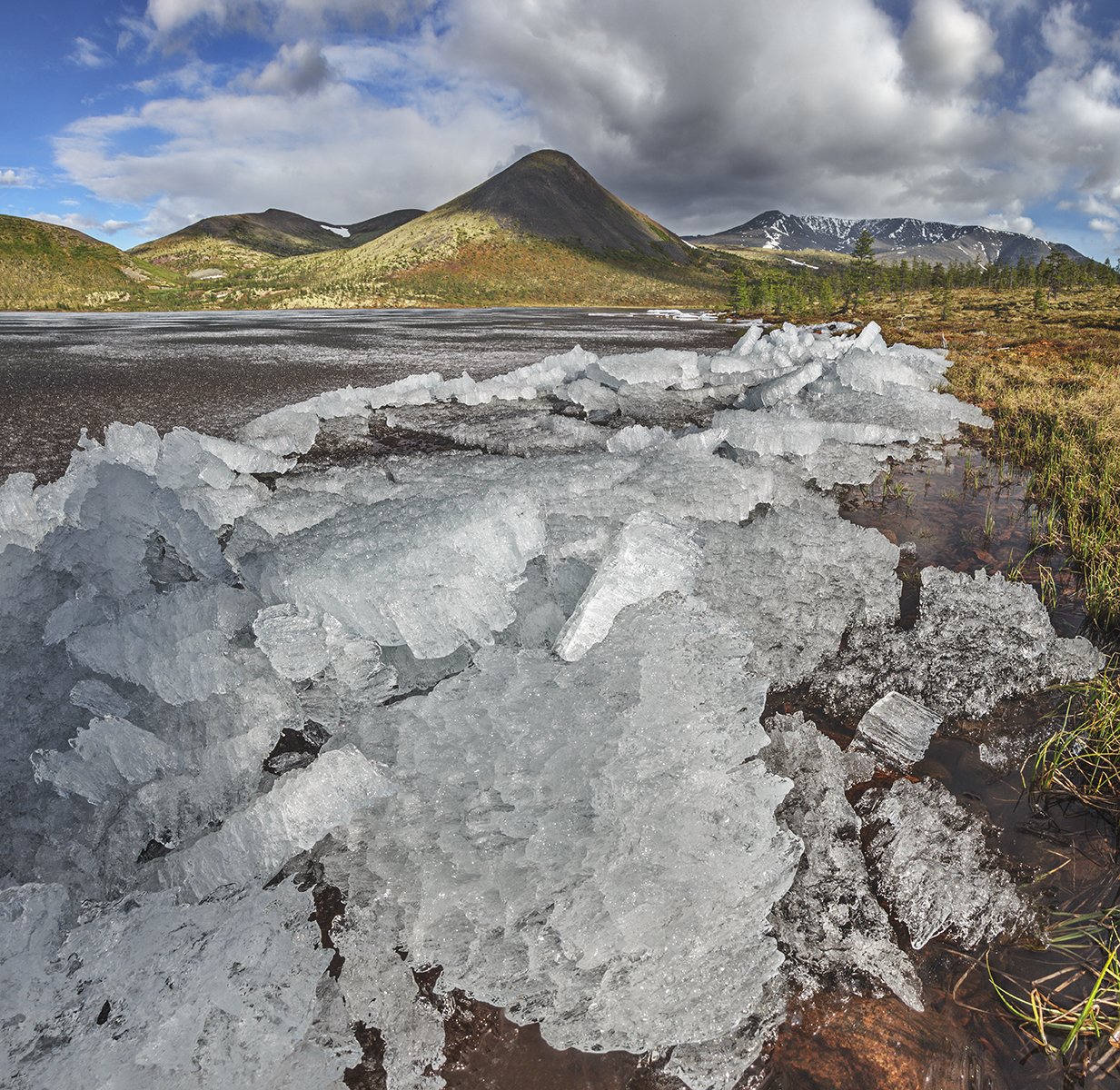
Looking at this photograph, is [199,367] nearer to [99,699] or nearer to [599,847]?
[99,699]

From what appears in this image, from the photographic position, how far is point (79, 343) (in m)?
19.2

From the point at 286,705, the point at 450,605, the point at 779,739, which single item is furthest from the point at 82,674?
the point at 779,739

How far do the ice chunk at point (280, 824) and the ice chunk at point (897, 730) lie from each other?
2.08 m

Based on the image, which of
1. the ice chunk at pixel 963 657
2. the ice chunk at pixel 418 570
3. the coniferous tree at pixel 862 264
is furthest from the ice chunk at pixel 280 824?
the coniferous tree at pixel 862 264

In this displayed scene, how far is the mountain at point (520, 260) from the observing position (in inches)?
3332

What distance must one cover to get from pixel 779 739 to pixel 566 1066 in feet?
4.72

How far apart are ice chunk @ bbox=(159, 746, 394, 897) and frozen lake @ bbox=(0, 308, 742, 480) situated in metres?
5.41

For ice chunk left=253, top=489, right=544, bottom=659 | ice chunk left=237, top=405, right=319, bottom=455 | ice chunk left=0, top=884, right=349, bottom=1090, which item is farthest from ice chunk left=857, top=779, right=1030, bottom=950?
ice chunk left=237, top=405, right=319, bottom=455

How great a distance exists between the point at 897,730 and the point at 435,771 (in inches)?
80.0

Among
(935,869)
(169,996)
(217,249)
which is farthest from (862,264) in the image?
(217,249)

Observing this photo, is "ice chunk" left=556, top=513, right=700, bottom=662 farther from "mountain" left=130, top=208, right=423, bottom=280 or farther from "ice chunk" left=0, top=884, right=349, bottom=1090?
"mountain" left=130, top=208, right=423, bottom=280

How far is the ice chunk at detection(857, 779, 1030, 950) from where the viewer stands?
194 cm

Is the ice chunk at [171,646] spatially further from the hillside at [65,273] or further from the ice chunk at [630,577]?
the hillside at [65,273]

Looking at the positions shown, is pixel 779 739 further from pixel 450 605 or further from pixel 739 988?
pixel 450 605
